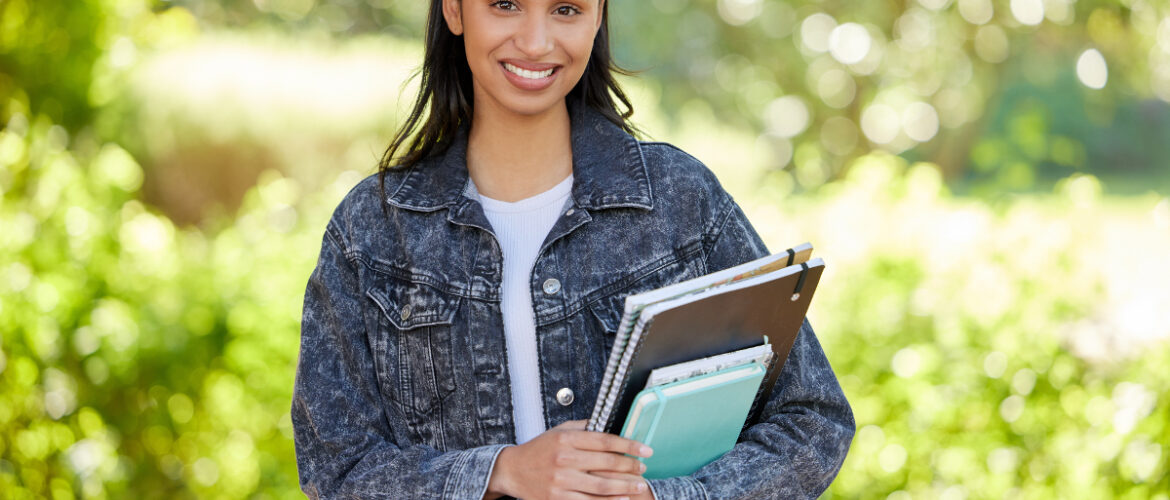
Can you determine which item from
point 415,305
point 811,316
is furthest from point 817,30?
point 415,305

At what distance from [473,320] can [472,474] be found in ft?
0.80

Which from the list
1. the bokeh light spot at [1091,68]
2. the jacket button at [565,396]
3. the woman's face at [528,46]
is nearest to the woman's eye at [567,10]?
the woman's face at [528,46]

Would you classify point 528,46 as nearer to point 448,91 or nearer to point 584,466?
point 448,91

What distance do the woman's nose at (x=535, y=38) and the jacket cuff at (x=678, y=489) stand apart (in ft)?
2.11

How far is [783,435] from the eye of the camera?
5.08 feet

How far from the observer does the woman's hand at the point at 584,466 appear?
4.45 feet

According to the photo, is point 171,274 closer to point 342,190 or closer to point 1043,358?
point 342,190

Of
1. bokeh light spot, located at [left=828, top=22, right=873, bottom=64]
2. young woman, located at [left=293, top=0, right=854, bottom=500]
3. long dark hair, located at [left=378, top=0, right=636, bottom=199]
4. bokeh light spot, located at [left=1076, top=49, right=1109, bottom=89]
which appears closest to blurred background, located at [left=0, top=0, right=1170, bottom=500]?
long dark hair, located at [left=378, top=0, right=636, bottom=199]

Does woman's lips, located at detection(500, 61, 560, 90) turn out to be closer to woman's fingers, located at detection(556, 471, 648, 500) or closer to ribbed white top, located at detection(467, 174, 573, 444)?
ribbed white top, located at detection(467, 174, 573, 444)

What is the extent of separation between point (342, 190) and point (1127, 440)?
292 centimetres

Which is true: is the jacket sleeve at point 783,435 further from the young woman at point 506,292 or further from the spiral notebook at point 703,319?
the spiral notebook at point 703,319

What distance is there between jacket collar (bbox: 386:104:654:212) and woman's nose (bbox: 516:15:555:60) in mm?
204

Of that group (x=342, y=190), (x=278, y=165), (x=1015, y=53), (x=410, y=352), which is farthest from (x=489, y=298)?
(x=1015, y=53)

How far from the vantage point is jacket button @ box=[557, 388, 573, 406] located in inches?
63.0
